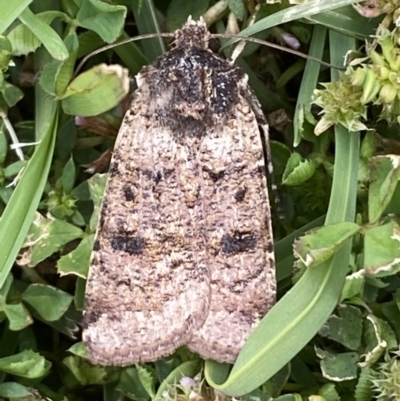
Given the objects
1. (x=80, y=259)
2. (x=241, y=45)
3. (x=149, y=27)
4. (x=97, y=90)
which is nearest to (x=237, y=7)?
(x=241, y=45)

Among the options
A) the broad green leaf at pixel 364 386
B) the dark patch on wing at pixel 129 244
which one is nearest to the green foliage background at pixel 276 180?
the broad green leaf at pixel 364 386

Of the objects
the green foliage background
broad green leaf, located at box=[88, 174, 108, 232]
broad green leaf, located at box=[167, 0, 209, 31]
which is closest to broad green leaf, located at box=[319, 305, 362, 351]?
the green foliage background

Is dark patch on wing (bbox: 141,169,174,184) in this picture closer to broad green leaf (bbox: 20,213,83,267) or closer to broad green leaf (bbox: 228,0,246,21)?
broad green leaf (bbox: 20,213,83,267)

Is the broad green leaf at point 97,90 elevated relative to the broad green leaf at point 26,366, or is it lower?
elevated

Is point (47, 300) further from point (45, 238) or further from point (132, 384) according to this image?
point (132, 384)

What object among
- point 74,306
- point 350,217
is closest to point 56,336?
point 74,306

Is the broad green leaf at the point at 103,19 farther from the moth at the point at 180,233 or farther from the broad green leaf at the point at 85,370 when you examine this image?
the broad green leaf at the point at 85,370
